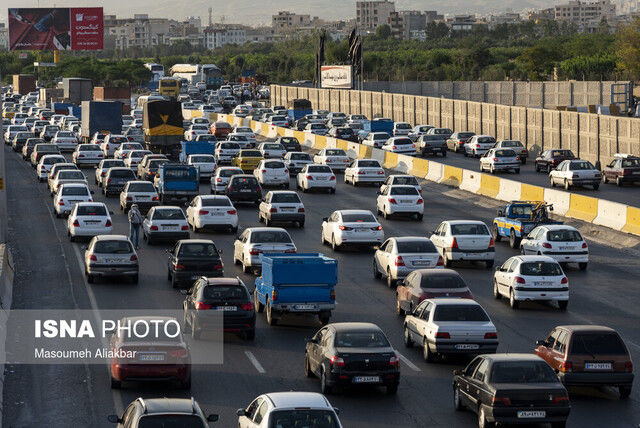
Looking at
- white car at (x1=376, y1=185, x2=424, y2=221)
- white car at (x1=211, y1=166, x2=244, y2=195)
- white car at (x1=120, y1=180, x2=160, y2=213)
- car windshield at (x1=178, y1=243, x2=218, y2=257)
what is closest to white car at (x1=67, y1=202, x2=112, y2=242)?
white car at (x1=120, y1=180, x2=160, y2=213)

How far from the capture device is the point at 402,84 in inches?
5556

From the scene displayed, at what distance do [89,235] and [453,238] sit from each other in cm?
1336

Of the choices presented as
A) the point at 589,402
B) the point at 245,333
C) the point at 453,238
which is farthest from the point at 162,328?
the point at 453,238

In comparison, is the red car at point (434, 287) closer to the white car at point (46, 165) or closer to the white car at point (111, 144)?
the white car at point (46, 165)

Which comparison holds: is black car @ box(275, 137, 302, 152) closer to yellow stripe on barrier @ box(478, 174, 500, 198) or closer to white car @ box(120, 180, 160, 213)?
yellow stripe on barrier @ box(478, 174, 500, 198)

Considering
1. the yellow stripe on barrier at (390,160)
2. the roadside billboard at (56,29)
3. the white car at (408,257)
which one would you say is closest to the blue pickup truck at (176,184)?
the white car at (408,257)

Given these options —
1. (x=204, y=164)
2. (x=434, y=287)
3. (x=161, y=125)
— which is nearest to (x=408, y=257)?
(x=434, y=287)

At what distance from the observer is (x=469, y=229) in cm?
3766

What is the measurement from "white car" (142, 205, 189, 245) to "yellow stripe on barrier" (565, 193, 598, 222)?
15.8 metres

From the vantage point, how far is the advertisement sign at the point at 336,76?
127781 mm

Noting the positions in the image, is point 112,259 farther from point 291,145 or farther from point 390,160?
point 291,145

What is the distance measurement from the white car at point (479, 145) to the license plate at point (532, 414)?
6118cm

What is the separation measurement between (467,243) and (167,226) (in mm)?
10693

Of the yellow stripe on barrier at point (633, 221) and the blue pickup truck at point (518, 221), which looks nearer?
the blue pickup truck at point (518, 221)
